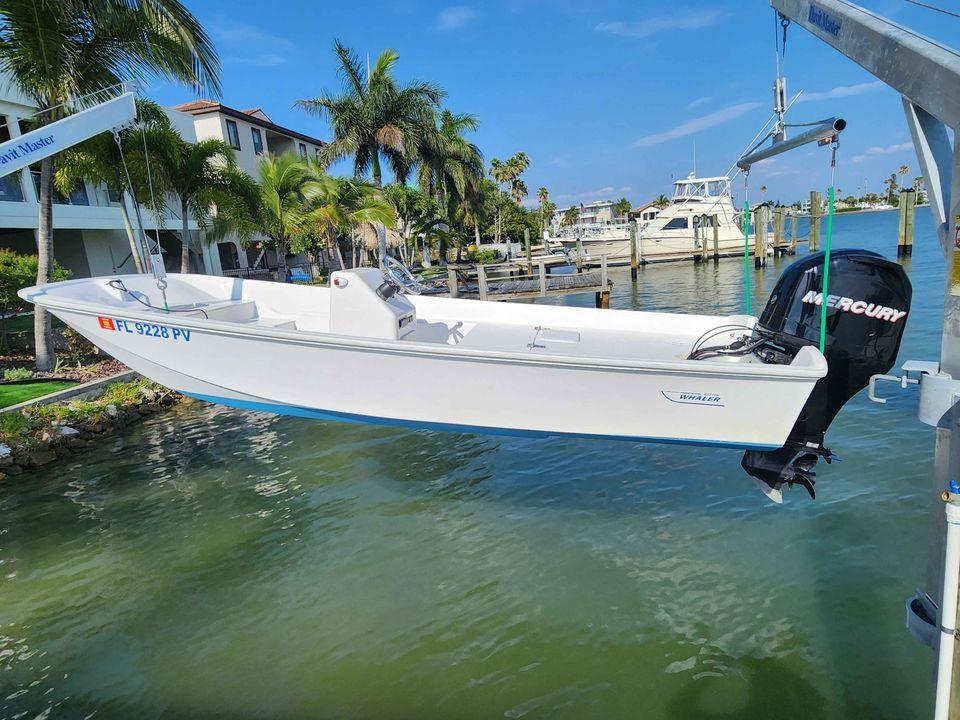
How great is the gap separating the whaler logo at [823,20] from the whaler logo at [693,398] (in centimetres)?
223

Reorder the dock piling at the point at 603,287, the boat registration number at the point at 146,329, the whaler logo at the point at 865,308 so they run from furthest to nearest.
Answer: the dock piling at the point at 603,287 < the boat registration number at the point at 146,329 < the whaler logo at the point at 865,308

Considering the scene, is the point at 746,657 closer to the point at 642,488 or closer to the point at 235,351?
the point at 642,488

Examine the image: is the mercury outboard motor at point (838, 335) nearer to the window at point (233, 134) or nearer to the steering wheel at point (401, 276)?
the steering wheel at point (401, 276)

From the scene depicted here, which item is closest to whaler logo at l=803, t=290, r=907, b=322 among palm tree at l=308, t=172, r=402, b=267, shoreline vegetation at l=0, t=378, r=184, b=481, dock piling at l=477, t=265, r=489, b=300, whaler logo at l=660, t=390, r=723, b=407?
whaler logo at l=660, t=390, r=723, b=407

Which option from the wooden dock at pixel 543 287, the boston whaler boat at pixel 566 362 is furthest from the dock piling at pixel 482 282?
the boston whaler boat at pixel 566 362

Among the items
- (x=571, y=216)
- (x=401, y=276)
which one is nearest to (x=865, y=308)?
(x=401, y=276)

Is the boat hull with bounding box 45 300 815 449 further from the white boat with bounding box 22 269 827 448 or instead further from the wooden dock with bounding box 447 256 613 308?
the wooden dock with bounding box 447 256 613 308

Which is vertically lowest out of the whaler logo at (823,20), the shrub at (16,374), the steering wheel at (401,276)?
the shrub at (16,374)

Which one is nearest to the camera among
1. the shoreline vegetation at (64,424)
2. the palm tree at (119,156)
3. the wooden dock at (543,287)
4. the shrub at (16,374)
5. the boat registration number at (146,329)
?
the boat registration number at (146,329)

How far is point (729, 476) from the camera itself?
5828mm

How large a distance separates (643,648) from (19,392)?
387 inches

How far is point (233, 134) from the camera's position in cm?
2894

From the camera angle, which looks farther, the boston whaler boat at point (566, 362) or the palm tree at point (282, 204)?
the palm tree at point (282, 204)

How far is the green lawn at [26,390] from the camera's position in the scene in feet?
27.6
